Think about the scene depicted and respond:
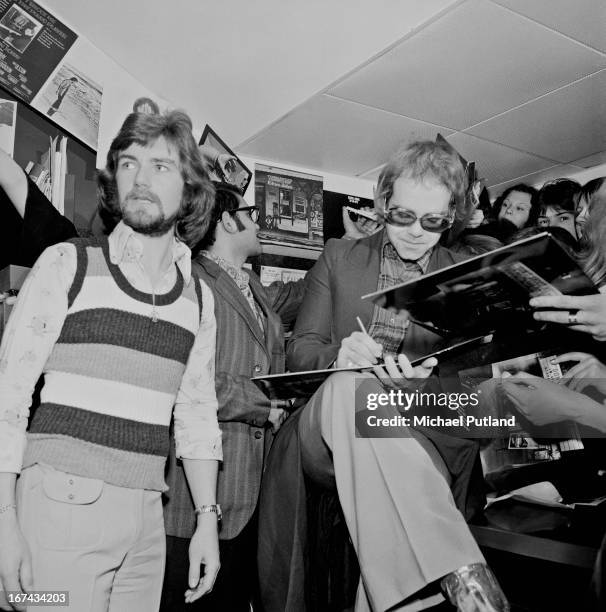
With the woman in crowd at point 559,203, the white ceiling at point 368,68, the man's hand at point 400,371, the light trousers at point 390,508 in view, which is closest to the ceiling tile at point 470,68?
the white ceiling at point 368,68

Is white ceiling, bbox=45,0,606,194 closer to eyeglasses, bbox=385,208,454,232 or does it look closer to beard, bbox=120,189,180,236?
eyeglasses, bbox=385,208,454,232

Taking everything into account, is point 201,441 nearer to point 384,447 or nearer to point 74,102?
point 384,447

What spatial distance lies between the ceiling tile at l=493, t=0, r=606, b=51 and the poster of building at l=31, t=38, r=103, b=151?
1.55m

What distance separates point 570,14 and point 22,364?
220 centimetres

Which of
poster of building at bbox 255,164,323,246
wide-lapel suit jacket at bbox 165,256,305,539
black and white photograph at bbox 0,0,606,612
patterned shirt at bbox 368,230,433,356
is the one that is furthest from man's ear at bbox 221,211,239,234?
poster of building at bbox 255,164,323,246

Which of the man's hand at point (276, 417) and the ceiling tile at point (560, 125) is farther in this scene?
the ceiling tile at point (560, 125)

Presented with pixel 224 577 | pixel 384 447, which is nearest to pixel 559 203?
pixel 384 447

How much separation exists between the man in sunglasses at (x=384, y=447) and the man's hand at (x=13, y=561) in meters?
0.57

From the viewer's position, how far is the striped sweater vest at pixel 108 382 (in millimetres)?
1103

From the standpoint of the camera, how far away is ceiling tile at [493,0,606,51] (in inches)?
84.0

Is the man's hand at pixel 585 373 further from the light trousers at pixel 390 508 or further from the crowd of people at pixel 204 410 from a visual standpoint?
the light trousers at pixel 390 508

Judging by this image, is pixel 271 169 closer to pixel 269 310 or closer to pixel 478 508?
pixel 269 310

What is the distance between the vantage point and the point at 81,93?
2260 millimetres

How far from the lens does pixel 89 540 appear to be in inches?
41.5
